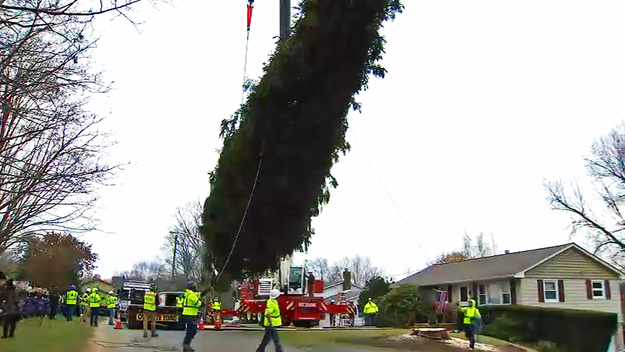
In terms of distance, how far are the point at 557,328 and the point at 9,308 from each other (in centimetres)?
1676

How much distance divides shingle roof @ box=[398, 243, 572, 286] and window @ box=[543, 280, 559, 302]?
1173 mm

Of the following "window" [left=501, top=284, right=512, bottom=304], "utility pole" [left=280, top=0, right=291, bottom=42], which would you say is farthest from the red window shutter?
"utility pole" [left=280, top=0, right=291, bottom=42]

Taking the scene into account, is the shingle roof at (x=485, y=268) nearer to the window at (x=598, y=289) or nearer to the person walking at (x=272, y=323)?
the window at (x=598, y=289)

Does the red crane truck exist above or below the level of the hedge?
below

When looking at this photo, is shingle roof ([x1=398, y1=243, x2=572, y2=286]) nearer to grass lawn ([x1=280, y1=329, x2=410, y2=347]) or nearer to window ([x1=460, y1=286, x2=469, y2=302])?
window ([x1=460, y1=286, x2=469, y2=302])

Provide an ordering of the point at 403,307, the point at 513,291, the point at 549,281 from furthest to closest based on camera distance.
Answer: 1. the point at 549,281
2. the point at 513,291
3. the point at 403,307

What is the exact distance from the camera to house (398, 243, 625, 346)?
104ft

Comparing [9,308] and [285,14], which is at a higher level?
[285,14]

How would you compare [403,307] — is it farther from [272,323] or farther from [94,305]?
[272,323]

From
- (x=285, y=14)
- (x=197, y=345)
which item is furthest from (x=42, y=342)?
(x=285, y=14)

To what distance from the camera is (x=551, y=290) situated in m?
32.2

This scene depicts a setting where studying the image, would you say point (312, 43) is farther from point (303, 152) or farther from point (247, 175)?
point (247, 175)

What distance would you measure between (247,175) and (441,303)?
40.6ft

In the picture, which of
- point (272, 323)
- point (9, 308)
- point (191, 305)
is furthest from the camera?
point (9, 308)
